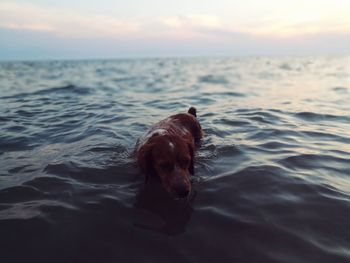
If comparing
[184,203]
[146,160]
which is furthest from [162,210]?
[146,160]

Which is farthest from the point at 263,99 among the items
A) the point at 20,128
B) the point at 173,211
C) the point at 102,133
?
the point at 173,211

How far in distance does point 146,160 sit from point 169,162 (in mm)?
480

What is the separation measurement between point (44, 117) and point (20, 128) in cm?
186

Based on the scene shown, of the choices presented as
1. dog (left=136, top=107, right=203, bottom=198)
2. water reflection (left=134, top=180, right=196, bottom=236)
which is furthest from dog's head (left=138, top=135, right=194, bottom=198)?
water reflection (left=134, top=180, right=196, bottom=236)

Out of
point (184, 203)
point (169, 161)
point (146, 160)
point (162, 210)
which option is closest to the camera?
point (162, 210)

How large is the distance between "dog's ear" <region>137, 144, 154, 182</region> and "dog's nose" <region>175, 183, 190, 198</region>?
0.82 m

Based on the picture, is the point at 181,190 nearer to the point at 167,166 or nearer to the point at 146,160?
the point at 167,166

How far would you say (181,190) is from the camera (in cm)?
479

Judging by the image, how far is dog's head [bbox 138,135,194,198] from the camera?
16.0 ft

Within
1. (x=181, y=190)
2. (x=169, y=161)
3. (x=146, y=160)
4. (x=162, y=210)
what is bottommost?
(x=162, y=210)

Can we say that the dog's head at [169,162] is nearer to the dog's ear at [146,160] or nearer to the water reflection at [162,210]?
the dog's ear at [146,160]

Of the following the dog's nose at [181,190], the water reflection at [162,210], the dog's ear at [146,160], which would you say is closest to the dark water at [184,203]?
the water reflection at [162,210]

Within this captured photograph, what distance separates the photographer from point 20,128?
946 centimetres

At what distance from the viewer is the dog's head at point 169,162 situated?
4.89 meters
